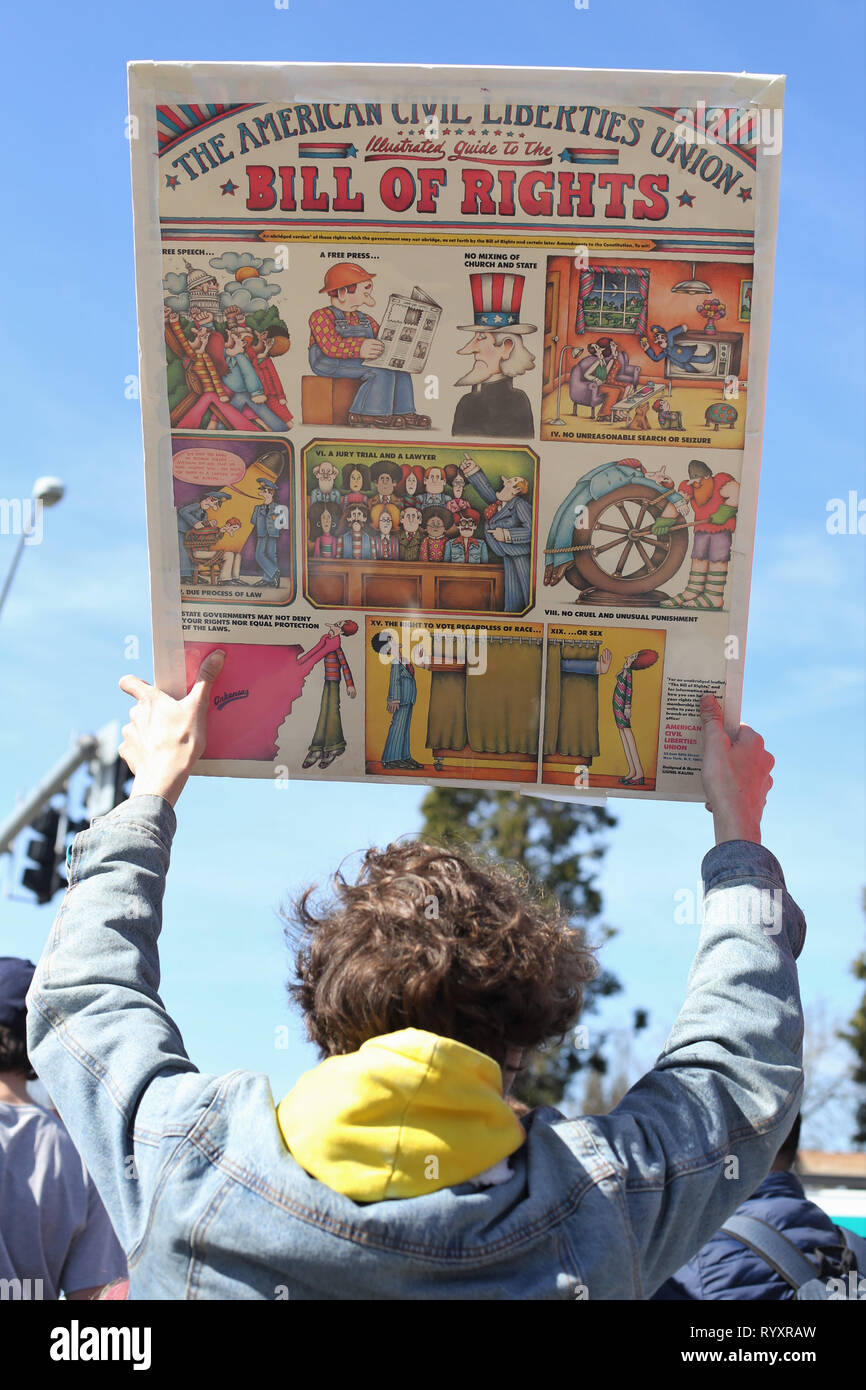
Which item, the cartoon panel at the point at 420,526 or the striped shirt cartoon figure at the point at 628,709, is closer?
the cartoon panel at the point at 420,526

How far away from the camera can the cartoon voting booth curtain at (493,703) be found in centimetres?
239

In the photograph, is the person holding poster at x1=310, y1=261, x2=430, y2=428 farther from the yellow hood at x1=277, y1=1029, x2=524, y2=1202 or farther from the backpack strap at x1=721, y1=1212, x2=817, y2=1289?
the backpack strap at x1=721, y1=1212, x2=817, y2=1289

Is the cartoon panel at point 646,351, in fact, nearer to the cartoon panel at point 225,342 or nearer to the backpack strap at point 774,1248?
the cartoon panel at point 225,342

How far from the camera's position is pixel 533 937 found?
171 cm

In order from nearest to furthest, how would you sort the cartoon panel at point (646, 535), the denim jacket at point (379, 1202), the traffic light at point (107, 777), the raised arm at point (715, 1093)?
the denim jacket at point (379, 1202) < the raised arm at point (715, 1093) < the cartoon panel at point (646, 535) < the traffic light at point (107, 777)

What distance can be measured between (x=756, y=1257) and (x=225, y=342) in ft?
7.66

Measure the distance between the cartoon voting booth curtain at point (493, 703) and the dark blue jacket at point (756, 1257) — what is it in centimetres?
120

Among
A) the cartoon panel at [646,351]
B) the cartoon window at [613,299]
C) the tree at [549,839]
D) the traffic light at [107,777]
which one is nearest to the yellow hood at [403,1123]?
the cartoon panel at [646,351]

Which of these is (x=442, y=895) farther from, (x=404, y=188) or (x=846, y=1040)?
(x=846, y=1040)

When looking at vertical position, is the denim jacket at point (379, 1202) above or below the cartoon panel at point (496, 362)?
below

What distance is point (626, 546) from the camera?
2.32m

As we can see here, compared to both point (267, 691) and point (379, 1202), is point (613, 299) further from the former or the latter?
point (379, 1202)
